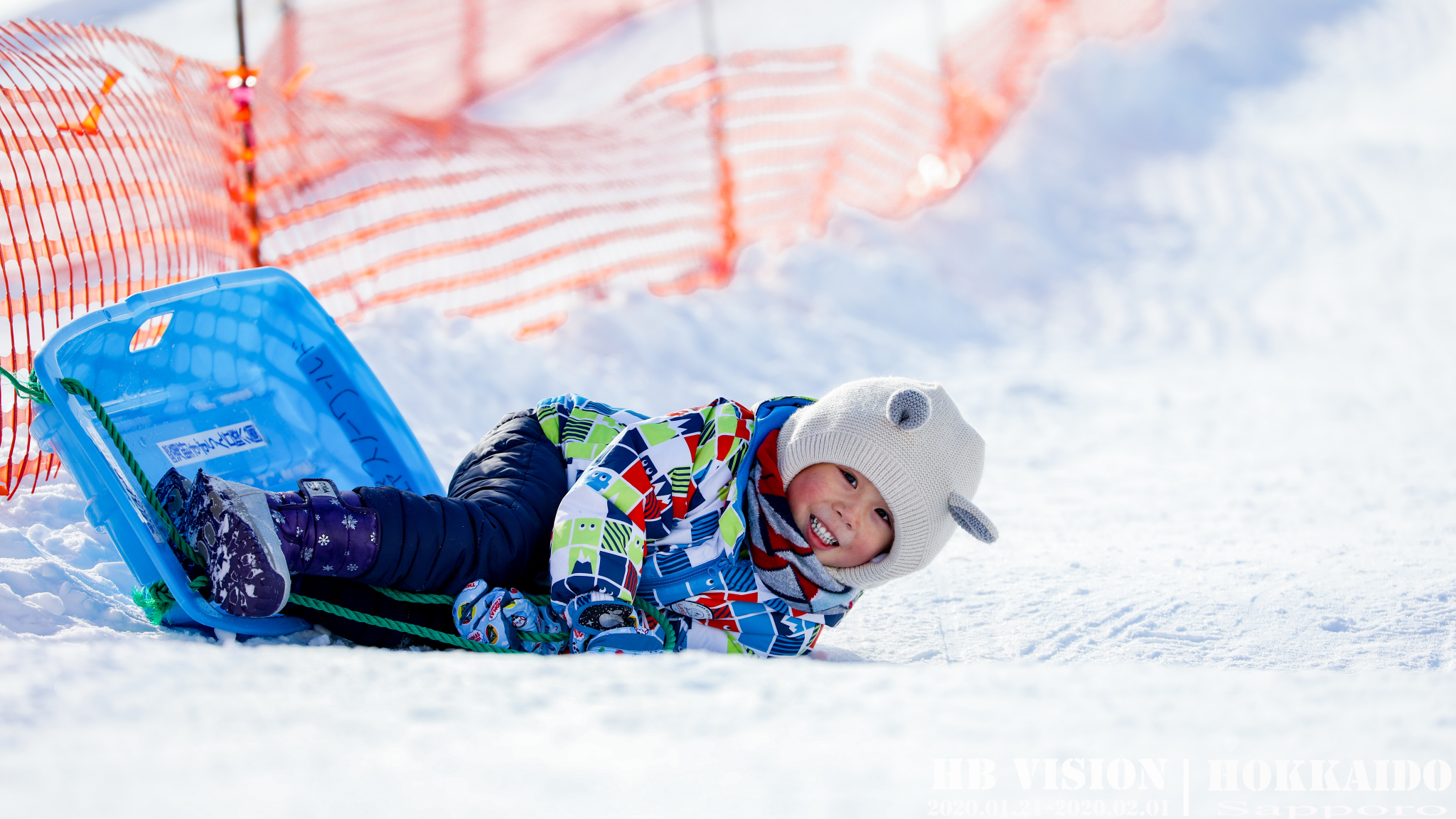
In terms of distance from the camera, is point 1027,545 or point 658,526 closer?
point 658,526

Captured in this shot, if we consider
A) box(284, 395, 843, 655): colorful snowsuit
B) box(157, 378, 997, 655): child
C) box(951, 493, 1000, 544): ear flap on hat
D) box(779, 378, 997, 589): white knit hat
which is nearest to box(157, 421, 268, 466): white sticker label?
box(157, 378, 997, 655): child

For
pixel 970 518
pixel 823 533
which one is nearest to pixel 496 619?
pixel 823 533

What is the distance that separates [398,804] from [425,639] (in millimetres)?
1029

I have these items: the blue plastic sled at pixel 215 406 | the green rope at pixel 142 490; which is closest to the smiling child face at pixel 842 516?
the blue plastic sled at pixel 215 406

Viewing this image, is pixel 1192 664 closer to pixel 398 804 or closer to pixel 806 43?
pixel 398 804

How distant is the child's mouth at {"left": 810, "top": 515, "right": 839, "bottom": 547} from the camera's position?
2.18 metres

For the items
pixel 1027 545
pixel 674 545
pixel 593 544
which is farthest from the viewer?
pixel 1027 545

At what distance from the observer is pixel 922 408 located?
213 centimetres

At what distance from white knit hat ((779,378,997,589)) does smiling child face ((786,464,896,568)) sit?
0.08ft

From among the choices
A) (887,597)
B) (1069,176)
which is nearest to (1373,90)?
(1069,176)

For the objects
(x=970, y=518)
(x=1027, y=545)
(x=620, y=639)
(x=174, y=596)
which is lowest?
(x=1027, y=545)

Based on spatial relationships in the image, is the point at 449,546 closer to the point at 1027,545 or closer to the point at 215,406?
the point at 215,406

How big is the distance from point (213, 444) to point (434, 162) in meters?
2.69

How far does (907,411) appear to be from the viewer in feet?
7.00
